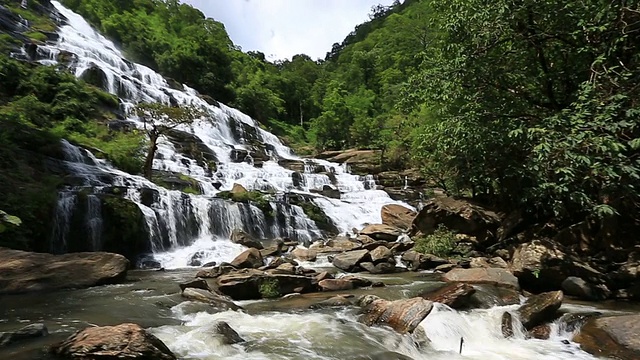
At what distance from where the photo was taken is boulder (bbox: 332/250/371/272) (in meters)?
12.7

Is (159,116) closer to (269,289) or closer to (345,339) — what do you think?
(269,289)

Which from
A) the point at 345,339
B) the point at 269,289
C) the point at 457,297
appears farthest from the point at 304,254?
the point at 345,339

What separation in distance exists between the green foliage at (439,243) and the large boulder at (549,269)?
384 cm

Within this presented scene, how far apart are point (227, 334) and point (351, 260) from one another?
7219 mm

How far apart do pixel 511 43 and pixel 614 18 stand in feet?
11.5

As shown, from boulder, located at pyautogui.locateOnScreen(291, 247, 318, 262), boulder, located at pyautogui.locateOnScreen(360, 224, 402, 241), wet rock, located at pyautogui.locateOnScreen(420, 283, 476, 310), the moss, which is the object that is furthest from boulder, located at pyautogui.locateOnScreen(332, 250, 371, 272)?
the moss

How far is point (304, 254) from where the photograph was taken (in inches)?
581

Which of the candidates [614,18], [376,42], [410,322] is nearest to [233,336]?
[410,322]

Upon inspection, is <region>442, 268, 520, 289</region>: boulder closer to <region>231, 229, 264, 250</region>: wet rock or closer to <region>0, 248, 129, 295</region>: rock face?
<region>231, 229, 264, 250</region>: wet rock

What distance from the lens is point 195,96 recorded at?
38812 millimetres

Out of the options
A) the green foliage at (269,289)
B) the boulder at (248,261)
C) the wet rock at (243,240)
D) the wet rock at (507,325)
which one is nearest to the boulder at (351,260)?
the boulder at (248,261)

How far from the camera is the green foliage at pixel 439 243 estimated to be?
1371cm

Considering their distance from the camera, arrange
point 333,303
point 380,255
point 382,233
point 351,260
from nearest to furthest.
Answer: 1. point 333,303
2. point 351,260
3. point 380,255
4. point 382,233

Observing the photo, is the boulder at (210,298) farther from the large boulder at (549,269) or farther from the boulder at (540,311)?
the large boulder at (549,269)
